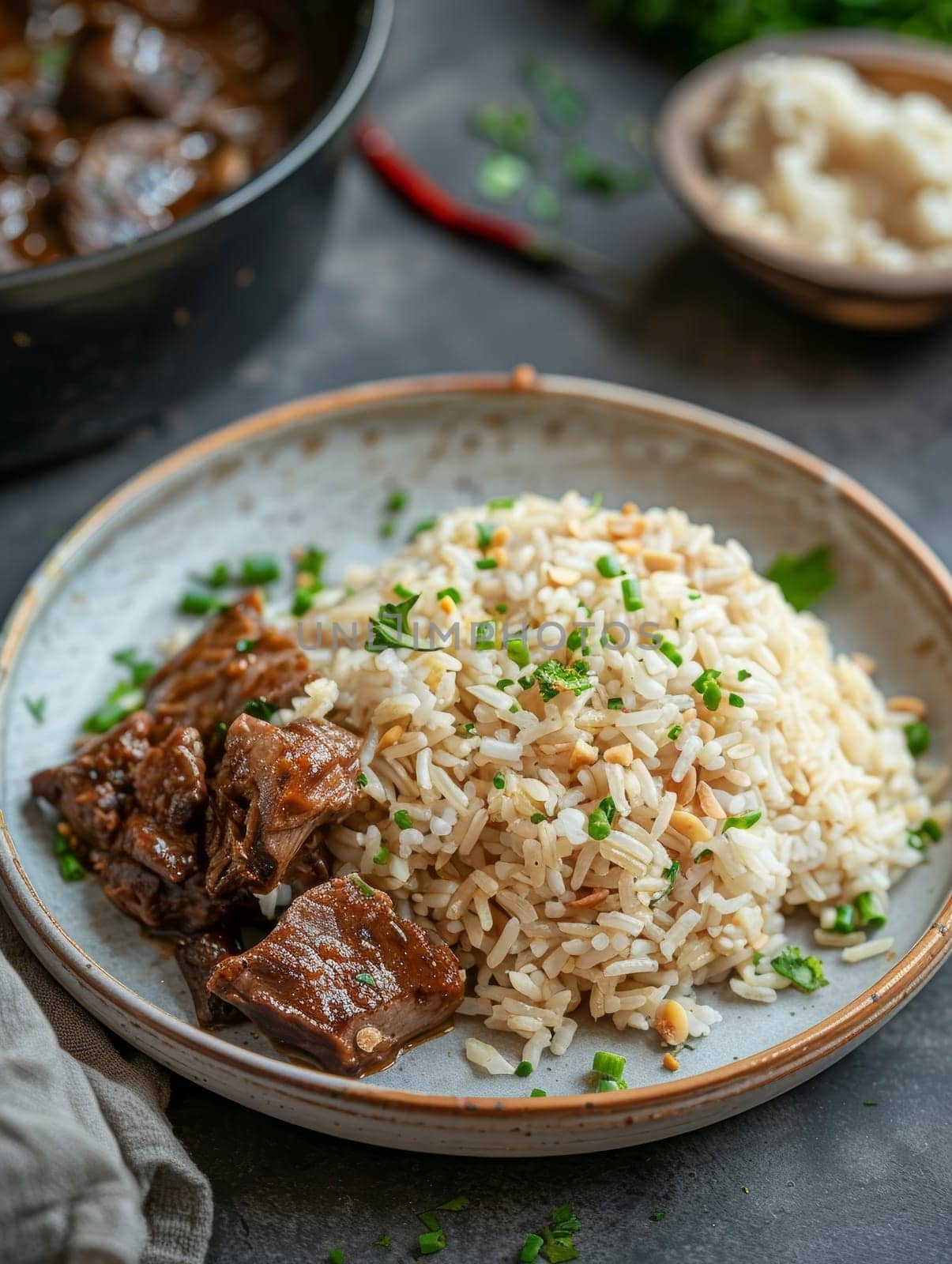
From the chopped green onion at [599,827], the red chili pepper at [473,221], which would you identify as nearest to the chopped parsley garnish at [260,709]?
the chopped green onion at [599,827]

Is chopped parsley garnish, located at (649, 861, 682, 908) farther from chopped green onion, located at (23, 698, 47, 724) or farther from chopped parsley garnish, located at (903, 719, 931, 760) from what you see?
chopped green onion, located at (23, 698, 47, 724)

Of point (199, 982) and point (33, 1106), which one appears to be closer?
A: point (33, 1106)

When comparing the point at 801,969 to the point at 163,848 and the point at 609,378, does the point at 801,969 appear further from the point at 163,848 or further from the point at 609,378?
the point at 609,378

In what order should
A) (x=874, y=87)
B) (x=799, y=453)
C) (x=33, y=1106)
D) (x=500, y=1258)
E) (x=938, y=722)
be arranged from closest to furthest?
(x=33, y=1106) < (x=500, y=1258) < (x=938, y=722) < (x=799, y=453) < (x=874, y=87)

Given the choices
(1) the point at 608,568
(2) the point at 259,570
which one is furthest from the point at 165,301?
(1) the point at 608,568

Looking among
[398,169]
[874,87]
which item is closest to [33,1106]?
[398,169]

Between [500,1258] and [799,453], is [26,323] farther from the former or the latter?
[500,1258]

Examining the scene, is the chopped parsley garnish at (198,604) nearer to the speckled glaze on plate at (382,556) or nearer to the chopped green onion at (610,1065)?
the speckled glaze on plate at (382,556)
